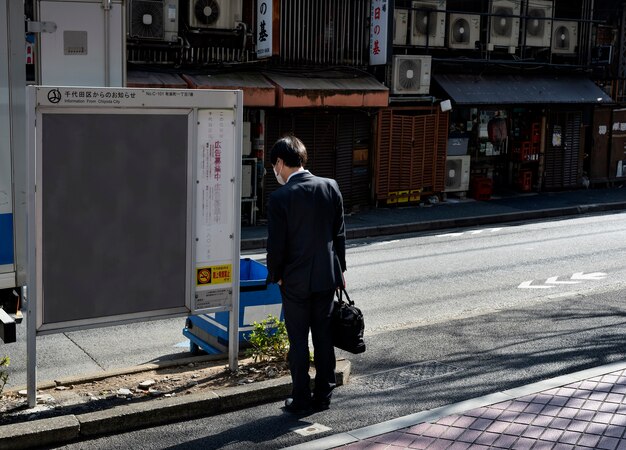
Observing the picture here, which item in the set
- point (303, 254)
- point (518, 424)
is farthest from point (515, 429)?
point (303, 254)

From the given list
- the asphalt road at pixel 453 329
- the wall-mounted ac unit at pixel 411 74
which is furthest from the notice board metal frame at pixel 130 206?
the wall-mounted ac unit at pixel 411 74

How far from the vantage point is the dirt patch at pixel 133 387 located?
6.54m

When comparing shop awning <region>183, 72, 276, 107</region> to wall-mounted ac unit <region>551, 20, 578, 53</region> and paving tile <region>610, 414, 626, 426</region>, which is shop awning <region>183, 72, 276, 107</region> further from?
paving tile <region>610, 414, 626, 426</region>

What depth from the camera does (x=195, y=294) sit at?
23.5 feet

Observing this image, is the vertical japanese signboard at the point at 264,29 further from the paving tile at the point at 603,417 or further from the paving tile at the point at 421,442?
the paving tile at the point at 421,442

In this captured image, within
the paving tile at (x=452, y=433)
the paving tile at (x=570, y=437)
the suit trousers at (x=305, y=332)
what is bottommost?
the paving tile at (x=452, y=433)

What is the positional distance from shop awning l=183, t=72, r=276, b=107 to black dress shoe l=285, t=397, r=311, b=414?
35.7 ft

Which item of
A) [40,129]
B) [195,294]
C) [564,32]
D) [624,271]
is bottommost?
[624,271]

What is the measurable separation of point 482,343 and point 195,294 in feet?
9.84

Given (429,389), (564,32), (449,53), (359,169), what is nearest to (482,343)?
(429,389)

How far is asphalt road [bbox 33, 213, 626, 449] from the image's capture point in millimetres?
6598

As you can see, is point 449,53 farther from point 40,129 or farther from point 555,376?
point 40,129

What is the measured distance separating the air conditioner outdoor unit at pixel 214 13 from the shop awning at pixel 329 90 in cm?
130

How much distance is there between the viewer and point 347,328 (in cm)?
→ 669
